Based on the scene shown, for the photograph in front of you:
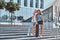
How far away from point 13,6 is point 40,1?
18392 millimetres

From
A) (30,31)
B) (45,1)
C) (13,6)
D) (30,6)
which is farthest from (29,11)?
(30,31)

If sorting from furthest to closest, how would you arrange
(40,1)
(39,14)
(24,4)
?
(40,1) → (24,4) → (39,14)

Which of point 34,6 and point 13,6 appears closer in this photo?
point 13,6

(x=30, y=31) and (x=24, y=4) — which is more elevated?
(x=24, y=4)

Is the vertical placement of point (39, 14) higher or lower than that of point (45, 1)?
lower

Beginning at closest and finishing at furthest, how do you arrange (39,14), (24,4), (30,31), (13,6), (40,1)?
1. (39,14)
2. (30,31)
3. (13,6)
4. (24,4)
5. (40,1)

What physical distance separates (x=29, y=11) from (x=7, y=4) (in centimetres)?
1619

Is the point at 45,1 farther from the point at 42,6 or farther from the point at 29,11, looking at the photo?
the point at 29,11

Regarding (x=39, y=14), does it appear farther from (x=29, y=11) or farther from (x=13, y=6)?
(x=29, y=11)

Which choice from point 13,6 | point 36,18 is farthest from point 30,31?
point 13,6

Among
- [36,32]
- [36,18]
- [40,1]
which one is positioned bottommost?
[36,32]

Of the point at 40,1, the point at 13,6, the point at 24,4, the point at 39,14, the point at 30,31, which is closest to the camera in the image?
the point at 39,14

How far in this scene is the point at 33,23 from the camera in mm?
11641

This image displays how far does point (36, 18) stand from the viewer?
11.2 metres
